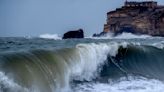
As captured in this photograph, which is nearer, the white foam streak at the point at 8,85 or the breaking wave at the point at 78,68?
the white foam streak at the point at 8,85

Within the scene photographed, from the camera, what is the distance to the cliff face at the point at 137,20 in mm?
90938

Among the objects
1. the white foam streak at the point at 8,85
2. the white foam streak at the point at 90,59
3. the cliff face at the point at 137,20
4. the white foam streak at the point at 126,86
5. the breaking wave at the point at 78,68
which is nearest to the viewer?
the white foam streak at the point at 8,85

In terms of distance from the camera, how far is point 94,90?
12891mm

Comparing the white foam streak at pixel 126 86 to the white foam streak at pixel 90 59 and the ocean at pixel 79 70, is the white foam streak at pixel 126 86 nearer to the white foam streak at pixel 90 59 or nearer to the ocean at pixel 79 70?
the ocean at pixel 79 70

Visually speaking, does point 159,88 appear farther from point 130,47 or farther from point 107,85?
point 130,47

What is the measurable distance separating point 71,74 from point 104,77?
90.5 inches

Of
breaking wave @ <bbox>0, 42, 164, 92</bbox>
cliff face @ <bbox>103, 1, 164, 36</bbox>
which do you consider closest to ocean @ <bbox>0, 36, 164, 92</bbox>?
breaking wave @ <bbox>0, 42, 164, 92</bbox>

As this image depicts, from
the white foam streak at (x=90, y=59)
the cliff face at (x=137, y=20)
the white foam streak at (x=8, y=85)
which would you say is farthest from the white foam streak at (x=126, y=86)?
the cliff face at (x=137, y=20)

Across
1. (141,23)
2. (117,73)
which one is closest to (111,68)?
(117,73)

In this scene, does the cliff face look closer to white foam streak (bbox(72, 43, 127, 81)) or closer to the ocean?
the ocean

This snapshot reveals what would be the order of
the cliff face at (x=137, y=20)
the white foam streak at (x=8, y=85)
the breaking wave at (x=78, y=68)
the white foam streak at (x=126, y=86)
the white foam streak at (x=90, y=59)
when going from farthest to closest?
1. the cliff face at (x=137, y=20)
2. the white foam streak at (x=90, y=59)
3. the white foam streak at (x=126, y=86)
4. the breaking wave at (x=78, y=68)
5. the white foam streak at (x=8, y=85)

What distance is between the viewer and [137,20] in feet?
309

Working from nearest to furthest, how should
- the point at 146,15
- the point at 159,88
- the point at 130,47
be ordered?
the point at 159,88
the point at 130,47
the point at 146,15

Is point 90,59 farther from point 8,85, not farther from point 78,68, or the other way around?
point 8,85
